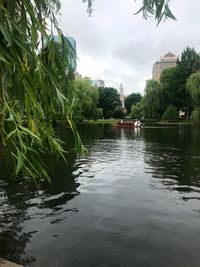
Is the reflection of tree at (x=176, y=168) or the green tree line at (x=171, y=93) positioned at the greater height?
the green tree line at (x=171, y=93)

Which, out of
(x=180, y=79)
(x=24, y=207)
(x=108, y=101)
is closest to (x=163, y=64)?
(x=108, y=101)

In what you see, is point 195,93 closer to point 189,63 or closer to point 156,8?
point 189,63

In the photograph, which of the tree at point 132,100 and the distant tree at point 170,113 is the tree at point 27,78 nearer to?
the distant tree at point 170,113

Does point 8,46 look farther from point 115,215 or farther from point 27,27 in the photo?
point 115,215

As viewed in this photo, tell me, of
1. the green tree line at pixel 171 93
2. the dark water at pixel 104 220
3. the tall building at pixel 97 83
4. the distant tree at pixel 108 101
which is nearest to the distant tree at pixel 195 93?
the green tree line at pixel 171 93

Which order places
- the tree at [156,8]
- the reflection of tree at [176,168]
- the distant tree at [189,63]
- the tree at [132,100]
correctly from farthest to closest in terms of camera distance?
the tree at [132,100] < the distant tree at [189,63] < the reflection of tree at [176,168] < the tree at [156,8]

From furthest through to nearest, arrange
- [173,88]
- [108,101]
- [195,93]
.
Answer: [108,101], [173,88], [195,93]

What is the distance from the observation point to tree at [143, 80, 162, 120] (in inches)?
3115

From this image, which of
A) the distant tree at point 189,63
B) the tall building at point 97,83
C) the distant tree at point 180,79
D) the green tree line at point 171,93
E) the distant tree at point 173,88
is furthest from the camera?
the tall building at point 97,83

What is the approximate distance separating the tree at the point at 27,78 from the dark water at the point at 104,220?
3782 millimetres

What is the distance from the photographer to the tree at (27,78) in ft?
9.68

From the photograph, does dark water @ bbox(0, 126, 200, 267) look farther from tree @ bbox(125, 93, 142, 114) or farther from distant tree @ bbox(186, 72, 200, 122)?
tree @ bbox(125, 93, 142, 114)

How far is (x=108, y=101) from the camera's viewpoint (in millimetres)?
121812

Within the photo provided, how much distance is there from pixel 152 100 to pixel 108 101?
142 ft
